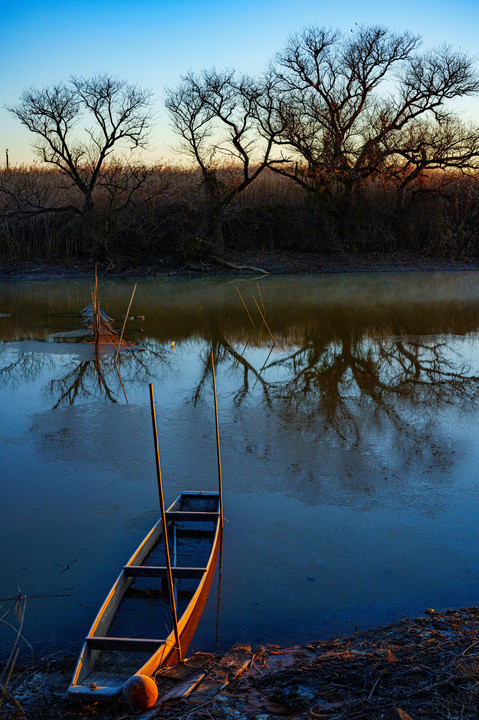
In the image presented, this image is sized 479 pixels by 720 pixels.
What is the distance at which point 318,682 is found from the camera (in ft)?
8.45

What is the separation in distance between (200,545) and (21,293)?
14.8 meters

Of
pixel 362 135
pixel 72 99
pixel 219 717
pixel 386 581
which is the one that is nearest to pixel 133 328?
pixel 386 581

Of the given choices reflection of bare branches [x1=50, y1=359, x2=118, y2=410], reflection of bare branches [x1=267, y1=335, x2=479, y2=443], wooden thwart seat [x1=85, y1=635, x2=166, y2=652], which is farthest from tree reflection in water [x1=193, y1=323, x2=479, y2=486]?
wooden thwart seat [x1=85, y1=635, x2=166, y2=652]

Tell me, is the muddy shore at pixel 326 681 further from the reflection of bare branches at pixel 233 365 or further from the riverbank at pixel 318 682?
the reflection of bare branches at pixel 233 365

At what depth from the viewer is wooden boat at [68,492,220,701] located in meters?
2.75

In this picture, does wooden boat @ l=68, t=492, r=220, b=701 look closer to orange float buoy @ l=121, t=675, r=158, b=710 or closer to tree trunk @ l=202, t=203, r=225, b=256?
orange float buoy @ l=121, t=675, r=158, b=710

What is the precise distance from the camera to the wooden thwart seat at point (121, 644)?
110 inches

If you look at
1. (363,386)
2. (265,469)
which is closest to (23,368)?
(363,386)

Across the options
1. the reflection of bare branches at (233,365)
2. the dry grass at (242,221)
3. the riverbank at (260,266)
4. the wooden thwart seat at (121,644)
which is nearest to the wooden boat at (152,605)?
the wooden thwart seat at (121,644)

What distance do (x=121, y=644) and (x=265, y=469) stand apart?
8.67 feet

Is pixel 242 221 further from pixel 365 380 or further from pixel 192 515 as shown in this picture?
pixel 192 515

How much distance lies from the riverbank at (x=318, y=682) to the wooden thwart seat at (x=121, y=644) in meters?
0.12

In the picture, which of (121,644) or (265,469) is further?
(265,469)

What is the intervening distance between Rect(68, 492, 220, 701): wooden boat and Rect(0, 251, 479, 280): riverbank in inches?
671
